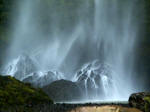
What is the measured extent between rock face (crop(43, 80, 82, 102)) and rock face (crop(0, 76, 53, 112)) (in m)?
10.5

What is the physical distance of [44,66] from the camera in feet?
159

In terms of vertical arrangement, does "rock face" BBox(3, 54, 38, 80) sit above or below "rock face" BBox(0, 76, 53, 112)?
above

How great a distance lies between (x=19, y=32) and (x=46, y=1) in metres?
10.5

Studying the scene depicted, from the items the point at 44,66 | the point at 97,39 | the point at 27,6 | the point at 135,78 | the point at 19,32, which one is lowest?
the point at 135,78

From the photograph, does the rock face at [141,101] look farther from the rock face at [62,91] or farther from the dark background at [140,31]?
the dark background at [140,31]

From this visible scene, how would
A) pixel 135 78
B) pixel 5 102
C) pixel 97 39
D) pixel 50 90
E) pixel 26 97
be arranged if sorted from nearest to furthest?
pixel 5 102, pixel 26 97, pixel 50 90, pixel 135 78, pixel 97 39

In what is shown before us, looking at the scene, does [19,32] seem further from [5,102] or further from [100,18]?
[5,102]

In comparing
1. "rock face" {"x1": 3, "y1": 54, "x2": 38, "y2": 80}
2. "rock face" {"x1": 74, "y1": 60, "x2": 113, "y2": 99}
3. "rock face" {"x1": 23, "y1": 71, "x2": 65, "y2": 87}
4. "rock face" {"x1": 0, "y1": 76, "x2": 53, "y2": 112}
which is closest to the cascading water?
"rock face" {"x1": 3, "y1": 54, "x2": 38, "y2": 80}

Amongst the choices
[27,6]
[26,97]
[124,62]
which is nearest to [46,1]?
[27,6]

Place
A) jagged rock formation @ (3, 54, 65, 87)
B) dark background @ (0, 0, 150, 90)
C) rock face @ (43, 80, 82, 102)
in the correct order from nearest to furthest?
rock face @ (43, 80, 82, 102) → jagged rock formation @ (3, 54, 65, 87) → dark background @ (0, 0, 150, 90)

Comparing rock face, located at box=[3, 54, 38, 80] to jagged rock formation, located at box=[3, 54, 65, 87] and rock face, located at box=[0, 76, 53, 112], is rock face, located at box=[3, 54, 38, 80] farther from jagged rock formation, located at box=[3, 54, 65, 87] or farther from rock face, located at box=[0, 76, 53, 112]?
rock face, located at box=[0, 76, 53, 112]

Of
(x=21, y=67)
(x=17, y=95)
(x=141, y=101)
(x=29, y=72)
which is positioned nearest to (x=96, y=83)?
(x=29, y=72)

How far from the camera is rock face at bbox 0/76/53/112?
12.3 metres

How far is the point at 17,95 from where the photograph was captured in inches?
514
